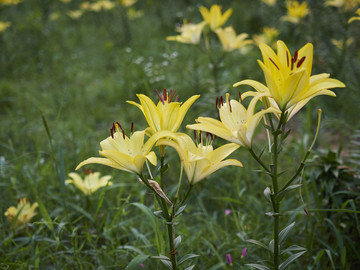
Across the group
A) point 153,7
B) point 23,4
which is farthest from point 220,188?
point 23,4

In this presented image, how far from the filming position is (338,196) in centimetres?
173

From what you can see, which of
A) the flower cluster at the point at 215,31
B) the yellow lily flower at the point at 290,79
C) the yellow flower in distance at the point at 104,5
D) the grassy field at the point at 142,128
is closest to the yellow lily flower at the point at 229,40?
the flower cluster at the point at 215,31

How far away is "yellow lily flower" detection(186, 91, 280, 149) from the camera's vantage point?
101 cm

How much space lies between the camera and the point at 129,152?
1138 millimetres

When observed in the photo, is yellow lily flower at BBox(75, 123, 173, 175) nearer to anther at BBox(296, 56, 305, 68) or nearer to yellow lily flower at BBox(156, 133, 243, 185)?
yellow lily flower at BBox(156, 133, 243, 185)

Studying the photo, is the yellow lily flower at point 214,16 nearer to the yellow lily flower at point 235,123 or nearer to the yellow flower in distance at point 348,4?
the yellow flower in distance at point 348,4

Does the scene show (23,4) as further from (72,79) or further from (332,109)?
(332,109)

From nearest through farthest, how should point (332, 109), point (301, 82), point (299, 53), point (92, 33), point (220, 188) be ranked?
point (301, 82) → point (299, 53) → point (220, 188) → point (332, 109) → point (92, 33)

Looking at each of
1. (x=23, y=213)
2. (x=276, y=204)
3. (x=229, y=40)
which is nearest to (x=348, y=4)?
(x=229, y=40)

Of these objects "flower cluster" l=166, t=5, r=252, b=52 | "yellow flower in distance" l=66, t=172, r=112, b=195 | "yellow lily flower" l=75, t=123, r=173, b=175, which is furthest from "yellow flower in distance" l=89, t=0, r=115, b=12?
"yellow lily flower" l=75, t=123, r=173, b=175

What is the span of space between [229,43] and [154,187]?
199 cm

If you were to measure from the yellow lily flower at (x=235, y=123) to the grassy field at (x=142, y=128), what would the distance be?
0.12m

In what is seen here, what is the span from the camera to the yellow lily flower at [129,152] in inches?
39.4

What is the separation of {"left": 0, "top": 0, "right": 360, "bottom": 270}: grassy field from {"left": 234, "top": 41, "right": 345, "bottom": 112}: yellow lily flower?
249 millimetres
